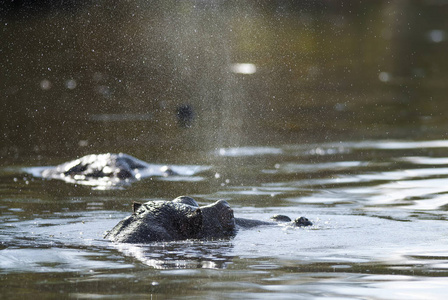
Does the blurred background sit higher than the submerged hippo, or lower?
higher

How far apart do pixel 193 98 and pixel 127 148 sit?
738 cm

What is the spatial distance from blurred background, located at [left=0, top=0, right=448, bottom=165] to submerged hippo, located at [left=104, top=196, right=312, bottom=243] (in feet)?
17.6

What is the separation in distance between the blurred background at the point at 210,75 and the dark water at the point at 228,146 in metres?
0.09

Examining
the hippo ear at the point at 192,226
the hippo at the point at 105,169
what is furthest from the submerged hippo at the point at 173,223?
the hippo at the point at 105,169

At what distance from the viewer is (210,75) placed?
27750 millimetres

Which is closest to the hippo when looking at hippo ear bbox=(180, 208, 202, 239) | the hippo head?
the hippo head

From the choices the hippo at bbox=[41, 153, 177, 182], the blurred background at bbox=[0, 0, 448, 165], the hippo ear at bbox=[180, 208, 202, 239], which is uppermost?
the blurred background at bbox=[0, 0, 448, 165]

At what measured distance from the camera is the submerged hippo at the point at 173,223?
7738 millimetres

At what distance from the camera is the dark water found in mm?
6465

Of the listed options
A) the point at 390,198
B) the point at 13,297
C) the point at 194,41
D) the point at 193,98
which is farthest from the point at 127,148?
the point at 194,41

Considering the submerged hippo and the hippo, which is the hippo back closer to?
the submerged hippo

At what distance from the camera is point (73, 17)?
1457 inches

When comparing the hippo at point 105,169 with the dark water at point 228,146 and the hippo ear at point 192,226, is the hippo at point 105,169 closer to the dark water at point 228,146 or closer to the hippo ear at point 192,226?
the dark water at point 228,146

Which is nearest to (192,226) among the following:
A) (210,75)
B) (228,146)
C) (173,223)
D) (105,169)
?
(173,223)
